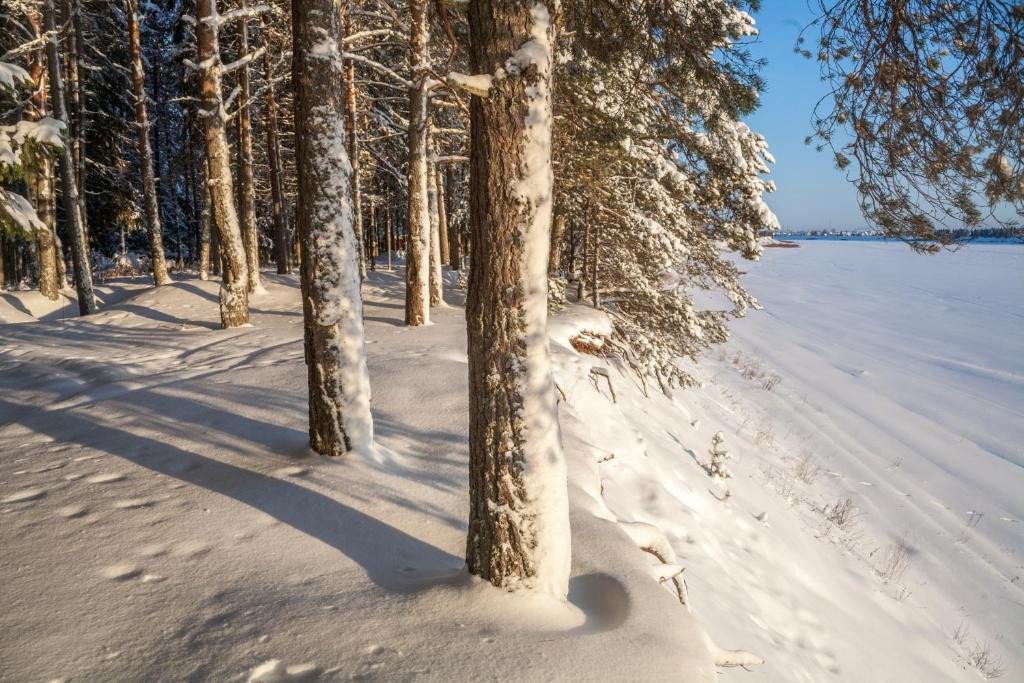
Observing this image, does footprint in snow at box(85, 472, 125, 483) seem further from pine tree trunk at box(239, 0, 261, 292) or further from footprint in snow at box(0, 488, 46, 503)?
pine tree trunk at box(239, 0, 261, 292)

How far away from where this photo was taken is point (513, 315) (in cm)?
276

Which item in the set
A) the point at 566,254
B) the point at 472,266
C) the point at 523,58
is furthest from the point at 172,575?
the point at 566,254

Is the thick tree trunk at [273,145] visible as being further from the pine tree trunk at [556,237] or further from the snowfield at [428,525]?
the pine tree trunk at [556,237]

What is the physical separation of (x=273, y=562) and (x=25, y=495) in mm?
2214

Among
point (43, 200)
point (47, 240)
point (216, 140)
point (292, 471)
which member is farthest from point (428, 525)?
point (43, 200)

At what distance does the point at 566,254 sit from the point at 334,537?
13.7m

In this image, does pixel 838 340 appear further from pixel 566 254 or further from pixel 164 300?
pixel 164 300

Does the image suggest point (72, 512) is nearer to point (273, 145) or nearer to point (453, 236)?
point (273, 145)

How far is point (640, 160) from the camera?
9.71 m

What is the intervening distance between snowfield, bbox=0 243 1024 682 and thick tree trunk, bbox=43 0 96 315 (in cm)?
109

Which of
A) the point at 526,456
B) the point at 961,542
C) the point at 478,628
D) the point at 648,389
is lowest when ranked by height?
the point at 961,542

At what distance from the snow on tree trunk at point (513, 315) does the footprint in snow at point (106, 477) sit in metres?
2.94

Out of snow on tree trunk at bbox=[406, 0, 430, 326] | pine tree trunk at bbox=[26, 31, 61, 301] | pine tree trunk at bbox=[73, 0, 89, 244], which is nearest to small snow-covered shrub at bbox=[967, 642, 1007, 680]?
snow on tree trunk at bbox=[406, 0, 430, 326]

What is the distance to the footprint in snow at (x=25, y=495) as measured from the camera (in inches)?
152
